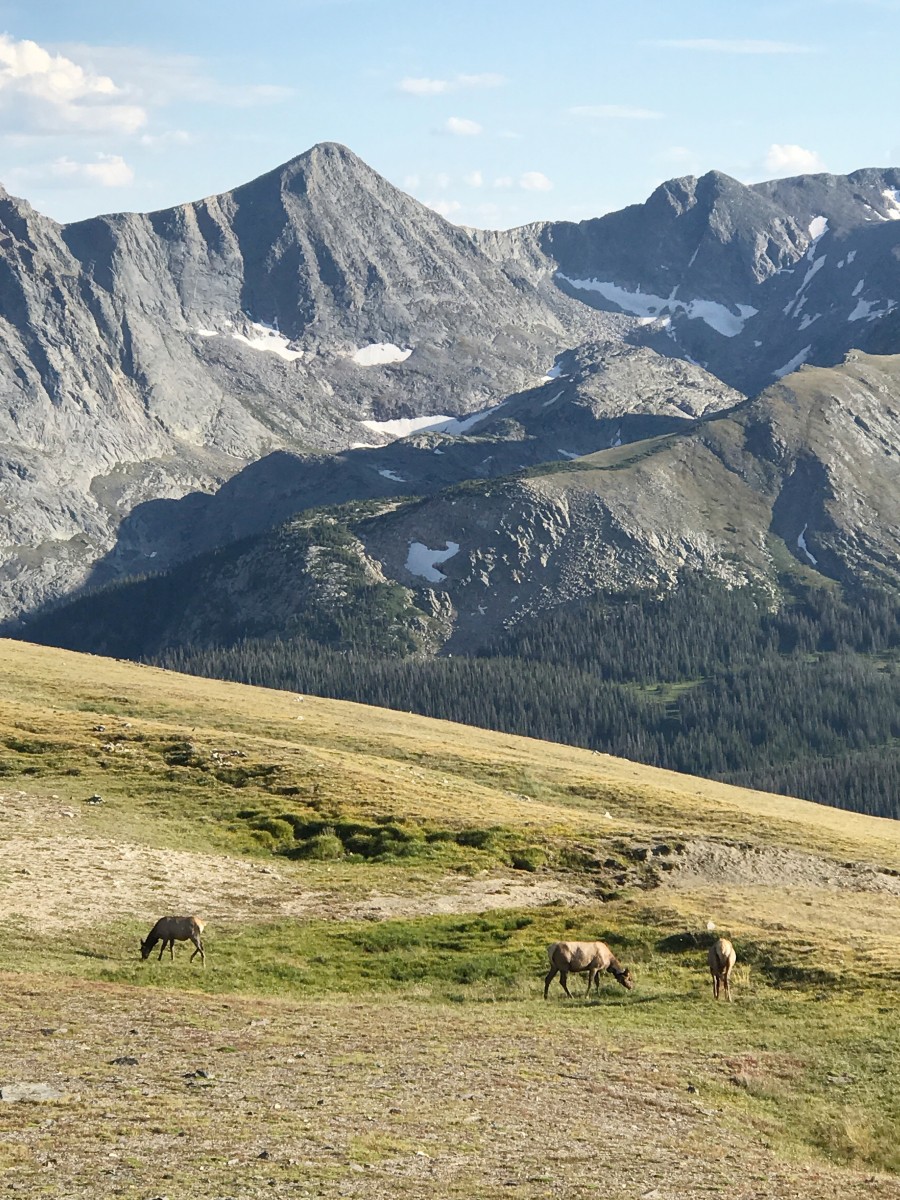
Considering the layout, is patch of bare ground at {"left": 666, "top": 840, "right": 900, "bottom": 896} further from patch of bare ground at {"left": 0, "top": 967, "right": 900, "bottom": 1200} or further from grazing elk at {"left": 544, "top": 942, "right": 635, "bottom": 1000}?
patch of bare ground at {"left": 0, "top": 967, "right": 900, "bottom": 1200}

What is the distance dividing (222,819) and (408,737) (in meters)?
42.8

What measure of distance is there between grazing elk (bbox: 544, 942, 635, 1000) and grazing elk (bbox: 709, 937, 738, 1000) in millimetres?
2930

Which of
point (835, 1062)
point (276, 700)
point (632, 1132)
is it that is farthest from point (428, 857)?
point (276, 700)

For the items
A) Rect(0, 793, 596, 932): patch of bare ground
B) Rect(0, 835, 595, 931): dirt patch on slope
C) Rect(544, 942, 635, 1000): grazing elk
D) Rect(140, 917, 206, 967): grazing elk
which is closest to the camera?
Rect(544, 942, 635, 1000): grazing elk

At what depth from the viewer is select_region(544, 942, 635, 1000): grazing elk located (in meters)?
44.8

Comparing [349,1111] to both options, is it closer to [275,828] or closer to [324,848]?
[324,848]

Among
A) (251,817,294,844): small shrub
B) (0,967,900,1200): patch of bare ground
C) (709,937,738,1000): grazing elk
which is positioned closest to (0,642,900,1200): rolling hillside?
(0,967,900,1200): patch of bare ground

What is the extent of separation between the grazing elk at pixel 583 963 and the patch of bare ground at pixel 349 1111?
4.84m

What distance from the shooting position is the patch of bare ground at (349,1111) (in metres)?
25.1

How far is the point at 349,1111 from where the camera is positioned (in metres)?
29.3

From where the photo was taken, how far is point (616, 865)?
65188mm

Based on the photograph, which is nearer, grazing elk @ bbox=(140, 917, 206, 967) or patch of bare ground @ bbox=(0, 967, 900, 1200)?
patch of bare ground @ bbox=(0, 967, 900, 1200)

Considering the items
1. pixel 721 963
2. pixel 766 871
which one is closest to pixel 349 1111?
pixel 721 963

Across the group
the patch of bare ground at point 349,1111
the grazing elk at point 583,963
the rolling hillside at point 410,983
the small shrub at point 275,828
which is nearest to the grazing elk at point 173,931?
the rolling hillside at point 410,983
